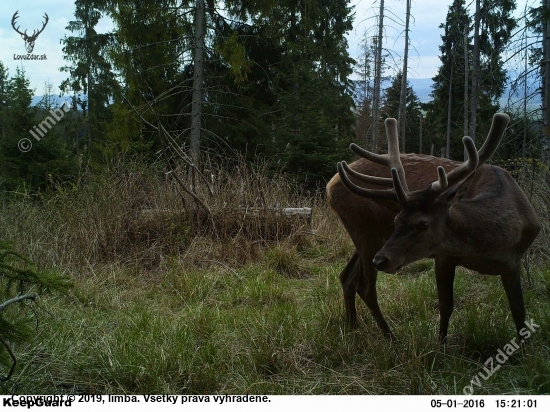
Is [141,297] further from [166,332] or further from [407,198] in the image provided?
[407,198]

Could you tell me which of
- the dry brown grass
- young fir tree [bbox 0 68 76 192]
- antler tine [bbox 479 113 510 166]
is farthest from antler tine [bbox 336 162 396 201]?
young fir tree [bbox 0 68 76 192]

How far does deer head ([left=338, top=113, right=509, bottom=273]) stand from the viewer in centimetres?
317

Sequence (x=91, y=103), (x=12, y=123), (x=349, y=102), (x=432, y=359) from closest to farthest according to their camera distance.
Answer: (x=432, y=359), (x=12, y=123), (x=349, y=102), (x=91, y=103)

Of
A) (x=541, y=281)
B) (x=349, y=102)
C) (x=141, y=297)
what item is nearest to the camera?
(x=541, y=281)

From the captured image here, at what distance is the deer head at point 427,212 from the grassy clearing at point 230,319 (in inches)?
25.6

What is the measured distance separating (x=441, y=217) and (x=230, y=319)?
2.28 metres

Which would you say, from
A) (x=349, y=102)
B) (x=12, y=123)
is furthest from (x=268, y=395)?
(x=349, y=102)

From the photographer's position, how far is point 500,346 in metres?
3.81

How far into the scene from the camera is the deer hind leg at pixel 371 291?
4.20m

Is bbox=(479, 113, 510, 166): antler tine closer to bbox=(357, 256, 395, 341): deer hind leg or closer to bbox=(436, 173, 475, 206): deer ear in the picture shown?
bbox=(436, 173, 475, 206): deer ear

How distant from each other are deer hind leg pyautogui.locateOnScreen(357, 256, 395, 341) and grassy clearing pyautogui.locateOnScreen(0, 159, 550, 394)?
0.35 ft

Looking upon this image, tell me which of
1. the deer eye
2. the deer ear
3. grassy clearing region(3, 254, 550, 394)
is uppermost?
the deer ear

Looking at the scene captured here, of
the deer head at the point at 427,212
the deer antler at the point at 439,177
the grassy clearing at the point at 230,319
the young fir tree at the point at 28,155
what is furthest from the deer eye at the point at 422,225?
the young fir tree at the point at 28,155

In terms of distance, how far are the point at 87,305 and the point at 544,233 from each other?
521 centimetres
